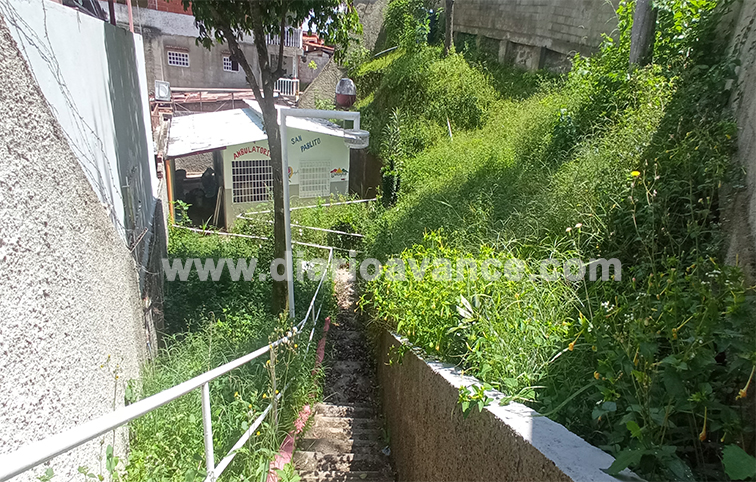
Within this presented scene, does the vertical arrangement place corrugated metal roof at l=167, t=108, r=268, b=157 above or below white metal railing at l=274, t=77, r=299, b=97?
below

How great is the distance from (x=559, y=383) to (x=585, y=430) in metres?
0.38

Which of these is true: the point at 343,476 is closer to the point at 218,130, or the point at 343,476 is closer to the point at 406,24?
the point at 218,130

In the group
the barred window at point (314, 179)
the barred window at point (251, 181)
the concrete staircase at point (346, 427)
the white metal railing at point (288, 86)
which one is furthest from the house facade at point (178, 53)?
the concrete staircase at point (346, 427)

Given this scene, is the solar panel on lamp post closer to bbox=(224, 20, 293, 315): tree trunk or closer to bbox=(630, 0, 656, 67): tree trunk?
bbox=(224, 20, 293, 315): tree trunk

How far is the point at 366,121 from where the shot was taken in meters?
14.2

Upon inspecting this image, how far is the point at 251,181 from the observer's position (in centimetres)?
1115

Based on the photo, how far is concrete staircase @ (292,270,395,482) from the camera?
3.83 m

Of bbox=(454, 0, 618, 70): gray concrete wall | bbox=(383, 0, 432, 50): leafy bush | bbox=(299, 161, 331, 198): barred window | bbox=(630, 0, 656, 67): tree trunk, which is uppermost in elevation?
bbox=(383, 0, 432, 50): leafy bush

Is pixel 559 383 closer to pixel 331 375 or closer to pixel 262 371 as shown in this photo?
pixel 262 371

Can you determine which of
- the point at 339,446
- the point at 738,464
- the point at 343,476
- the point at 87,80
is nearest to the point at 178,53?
the point at 87,80

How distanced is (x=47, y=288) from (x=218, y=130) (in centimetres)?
1051

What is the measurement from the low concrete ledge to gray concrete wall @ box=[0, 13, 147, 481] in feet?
6.71

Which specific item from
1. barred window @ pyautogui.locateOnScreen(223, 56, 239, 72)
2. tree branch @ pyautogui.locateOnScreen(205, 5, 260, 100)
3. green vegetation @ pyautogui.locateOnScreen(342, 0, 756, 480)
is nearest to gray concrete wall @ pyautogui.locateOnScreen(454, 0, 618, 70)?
green vegetation @ pyautogui.locateOnScreen(342, 0, 756, 480)

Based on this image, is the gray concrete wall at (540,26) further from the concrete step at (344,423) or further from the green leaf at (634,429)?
the green leaf at (634,429)
